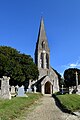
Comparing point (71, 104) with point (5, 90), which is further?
point (5, 90)

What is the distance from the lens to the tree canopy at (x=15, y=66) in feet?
141

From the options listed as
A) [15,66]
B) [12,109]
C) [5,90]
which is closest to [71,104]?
[12,109]

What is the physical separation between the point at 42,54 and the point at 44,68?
13.7 ft

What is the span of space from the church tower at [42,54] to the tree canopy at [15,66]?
952 cm

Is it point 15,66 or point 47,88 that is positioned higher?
point 15,66

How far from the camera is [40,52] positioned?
208 feet

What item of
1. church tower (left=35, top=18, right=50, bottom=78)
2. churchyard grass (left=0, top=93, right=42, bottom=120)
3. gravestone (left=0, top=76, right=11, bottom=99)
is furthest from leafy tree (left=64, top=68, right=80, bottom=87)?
churchyard grass (left=0, top=93, right=42, bottom=120)

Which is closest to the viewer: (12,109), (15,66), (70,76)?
(12,109)

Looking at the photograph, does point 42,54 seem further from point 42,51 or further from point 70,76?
point 70,76

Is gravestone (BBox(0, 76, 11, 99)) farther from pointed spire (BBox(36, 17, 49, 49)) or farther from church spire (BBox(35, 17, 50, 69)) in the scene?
pointed spire (BBox(36, 17, 49, 49))

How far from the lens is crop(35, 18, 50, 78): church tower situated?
62.1 meters

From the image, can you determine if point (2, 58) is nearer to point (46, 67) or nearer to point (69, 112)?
point (46, 67)

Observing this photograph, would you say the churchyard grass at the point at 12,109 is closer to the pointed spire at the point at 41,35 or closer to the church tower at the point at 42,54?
the church tower at the point at 42,54

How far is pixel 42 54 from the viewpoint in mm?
63312
